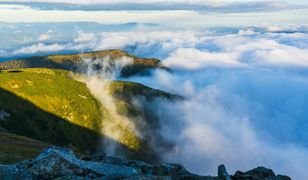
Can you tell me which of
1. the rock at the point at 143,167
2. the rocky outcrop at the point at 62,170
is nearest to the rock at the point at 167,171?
the rock at the point at 143,167

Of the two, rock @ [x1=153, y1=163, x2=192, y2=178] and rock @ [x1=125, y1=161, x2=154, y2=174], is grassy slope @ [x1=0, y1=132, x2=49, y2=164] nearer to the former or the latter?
rock @ [x1=125, y1=161, x2=154, y2=174]

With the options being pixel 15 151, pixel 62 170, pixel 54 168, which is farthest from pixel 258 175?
pixel 15 151

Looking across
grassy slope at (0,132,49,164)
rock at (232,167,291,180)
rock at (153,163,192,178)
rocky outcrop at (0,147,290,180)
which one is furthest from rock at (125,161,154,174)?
grassy slope at (0,132,49,164)

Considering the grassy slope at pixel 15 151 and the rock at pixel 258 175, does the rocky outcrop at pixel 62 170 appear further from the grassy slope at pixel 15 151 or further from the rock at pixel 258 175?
the grassy slope at pixel 15 151

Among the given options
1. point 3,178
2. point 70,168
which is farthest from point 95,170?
point 3,178

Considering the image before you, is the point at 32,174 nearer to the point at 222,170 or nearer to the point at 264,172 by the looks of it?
the point at 222,170

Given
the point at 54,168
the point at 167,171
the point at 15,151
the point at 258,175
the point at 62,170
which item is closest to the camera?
the point at 54,168

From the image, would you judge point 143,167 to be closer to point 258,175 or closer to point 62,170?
point 62,170

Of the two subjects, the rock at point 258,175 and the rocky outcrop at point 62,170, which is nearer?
the rocky outcrop at point 62,170

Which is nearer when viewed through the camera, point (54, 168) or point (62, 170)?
point (54, 168)

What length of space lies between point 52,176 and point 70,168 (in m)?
1.36

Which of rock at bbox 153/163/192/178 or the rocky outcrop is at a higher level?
the rocky outcrop

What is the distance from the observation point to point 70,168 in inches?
1108

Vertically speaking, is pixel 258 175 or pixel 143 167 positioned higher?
pixel 143 167
